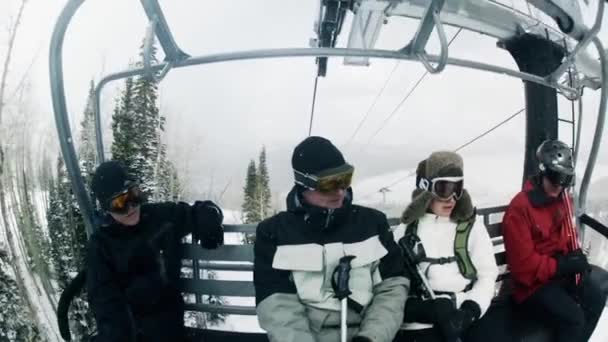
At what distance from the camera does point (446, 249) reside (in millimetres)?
2393

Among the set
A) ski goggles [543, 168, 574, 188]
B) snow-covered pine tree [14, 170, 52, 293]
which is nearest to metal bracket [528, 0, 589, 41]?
ski goggles [543, 168, 574, 188]

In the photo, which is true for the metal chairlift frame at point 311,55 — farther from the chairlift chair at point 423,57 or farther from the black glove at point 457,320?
the black glove at point 457,320

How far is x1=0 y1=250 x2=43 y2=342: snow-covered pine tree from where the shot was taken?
60.0 feet

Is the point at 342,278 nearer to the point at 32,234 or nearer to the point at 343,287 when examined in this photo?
the point at 343,287

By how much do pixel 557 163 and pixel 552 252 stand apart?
527mm

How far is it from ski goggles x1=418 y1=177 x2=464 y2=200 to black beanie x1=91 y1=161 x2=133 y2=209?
4.86ft

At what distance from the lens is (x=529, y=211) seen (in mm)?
2707

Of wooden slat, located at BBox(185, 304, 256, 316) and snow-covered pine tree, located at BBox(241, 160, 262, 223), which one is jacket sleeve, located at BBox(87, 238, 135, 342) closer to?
wooden slat, located at BBox(185, 304, 256, 316)

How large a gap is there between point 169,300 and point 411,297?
121cm

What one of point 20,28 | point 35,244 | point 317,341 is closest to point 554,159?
point 317,341

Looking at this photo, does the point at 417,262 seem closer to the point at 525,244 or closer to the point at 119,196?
the point at 525,244

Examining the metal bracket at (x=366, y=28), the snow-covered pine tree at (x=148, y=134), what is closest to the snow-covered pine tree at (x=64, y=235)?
the snow-covered pine tree at (x=148, y=134)

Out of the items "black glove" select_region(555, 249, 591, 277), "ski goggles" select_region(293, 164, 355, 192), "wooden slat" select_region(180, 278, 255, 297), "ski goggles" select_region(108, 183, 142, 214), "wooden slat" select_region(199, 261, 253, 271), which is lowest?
"wooden slat" select_region(180, 278, 255, 297)

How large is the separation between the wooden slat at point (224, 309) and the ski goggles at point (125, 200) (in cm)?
85
